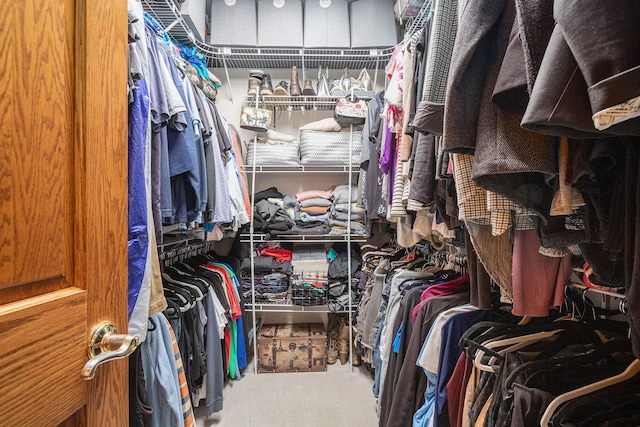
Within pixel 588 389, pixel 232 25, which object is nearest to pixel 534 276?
pixel 588 389

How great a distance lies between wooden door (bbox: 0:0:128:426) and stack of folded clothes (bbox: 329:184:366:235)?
199 cm

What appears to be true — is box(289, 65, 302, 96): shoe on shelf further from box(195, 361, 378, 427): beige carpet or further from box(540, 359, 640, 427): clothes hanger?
box(540, 359, 640, 427): clothes hanger

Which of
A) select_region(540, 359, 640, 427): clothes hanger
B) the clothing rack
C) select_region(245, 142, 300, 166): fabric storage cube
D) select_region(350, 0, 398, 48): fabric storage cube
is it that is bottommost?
select_region(540, 359, 640, 427): clothes hanger

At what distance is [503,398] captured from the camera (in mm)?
726

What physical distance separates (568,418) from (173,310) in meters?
1.43

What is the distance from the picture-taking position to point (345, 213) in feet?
8.48

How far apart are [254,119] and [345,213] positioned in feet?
3.17

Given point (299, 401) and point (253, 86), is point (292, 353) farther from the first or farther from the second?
point (253, 86)

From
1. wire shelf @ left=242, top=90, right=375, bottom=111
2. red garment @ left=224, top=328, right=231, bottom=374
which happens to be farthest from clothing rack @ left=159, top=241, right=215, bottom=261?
wire shelf @ left=242, top=90, right=375, bottom=111

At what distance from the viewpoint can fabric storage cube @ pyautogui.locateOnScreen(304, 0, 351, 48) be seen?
98.0 inches

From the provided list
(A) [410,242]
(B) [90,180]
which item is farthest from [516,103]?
(A) [410,242]

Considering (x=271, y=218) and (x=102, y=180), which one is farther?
(x=271, y=218)

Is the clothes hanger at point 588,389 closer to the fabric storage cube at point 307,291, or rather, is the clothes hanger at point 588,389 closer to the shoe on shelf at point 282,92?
the fabric storage cube at point 307,291

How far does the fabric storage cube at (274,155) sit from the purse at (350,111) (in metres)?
0.45
